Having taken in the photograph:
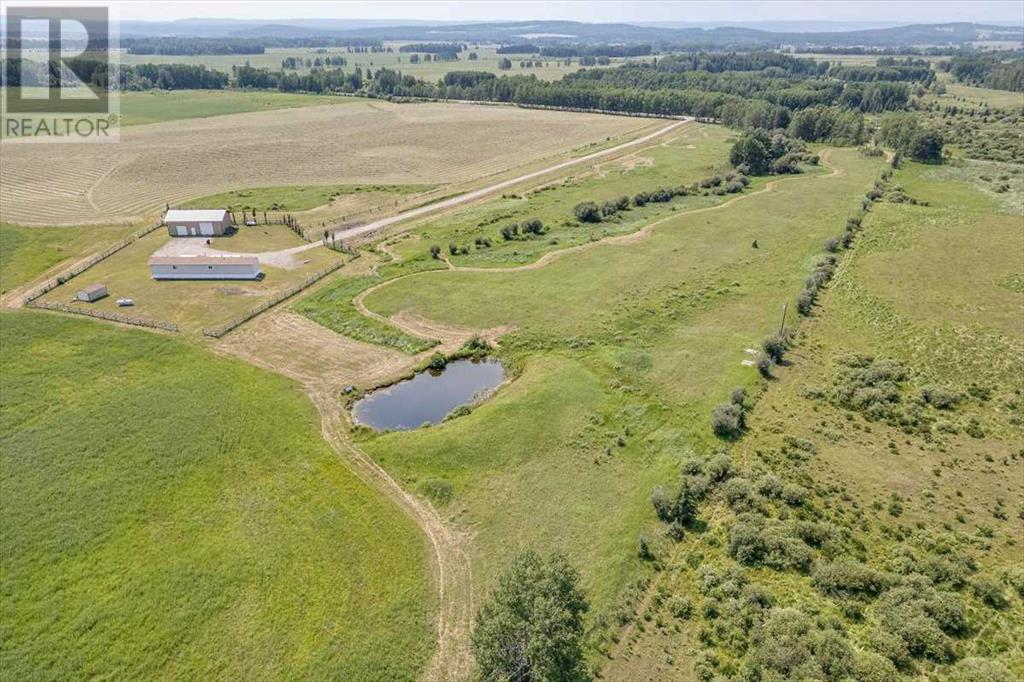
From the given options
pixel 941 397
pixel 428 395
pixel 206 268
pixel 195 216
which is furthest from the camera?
pixel 195 216

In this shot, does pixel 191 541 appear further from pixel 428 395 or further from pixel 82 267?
pixel 82 267

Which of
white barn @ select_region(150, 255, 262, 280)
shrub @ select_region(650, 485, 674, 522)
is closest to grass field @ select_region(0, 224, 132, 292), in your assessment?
white barn @ select_region(150, 255, 262, 280)

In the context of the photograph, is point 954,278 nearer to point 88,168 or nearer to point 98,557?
point 98,557

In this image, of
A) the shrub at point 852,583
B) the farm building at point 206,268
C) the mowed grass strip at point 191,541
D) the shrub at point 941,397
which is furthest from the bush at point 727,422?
the farm building at point 206,268

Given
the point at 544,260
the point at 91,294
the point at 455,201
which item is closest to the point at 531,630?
the point at 544,260

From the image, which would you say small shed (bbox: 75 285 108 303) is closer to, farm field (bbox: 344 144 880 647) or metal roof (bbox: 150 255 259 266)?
metal roof (bbox: 150 255 259 266)

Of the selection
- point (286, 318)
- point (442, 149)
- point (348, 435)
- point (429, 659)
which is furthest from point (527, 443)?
point (442, 149)

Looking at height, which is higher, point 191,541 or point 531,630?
point 531,630
